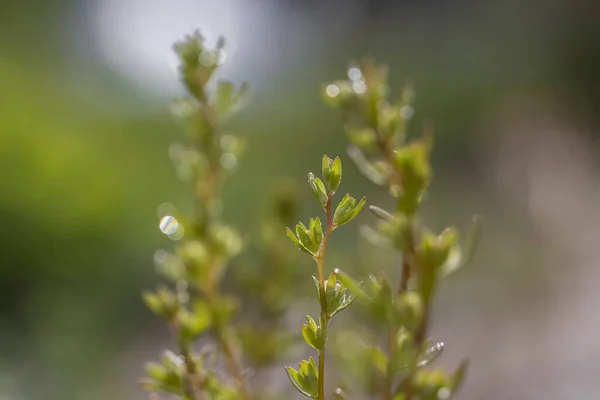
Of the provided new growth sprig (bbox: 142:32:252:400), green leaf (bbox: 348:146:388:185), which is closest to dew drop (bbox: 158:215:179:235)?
new growth sprig (bbox: 142:32:252:400)

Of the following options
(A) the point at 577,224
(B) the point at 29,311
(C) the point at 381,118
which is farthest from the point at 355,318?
(A) the point at 577,224

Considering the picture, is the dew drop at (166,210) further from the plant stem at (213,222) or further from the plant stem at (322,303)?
the plant stem at (322,303)

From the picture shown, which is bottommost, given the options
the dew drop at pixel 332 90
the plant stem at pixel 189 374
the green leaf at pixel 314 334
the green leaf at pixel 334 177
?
the green leaf at pixel 314 334

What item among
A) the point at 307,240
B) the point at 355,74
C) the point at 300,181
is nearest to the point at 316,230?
the point at 307,240

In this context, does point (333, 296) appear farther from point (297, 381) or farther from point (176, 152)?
point (176, 152)

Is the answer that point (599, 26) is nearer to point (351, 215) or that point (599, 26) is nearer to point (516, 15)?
point (516, 15)

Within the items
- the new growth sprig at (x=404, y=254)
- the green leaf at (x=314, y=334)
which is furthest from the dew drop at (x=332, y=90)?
the green leaf at (x=314, y=334)

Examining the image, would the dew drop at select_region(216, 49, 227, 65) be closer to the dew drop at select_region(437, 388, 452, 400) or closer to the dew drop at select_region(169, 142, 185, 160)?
the dew drop at select_region(169, 142, 185, 160)
